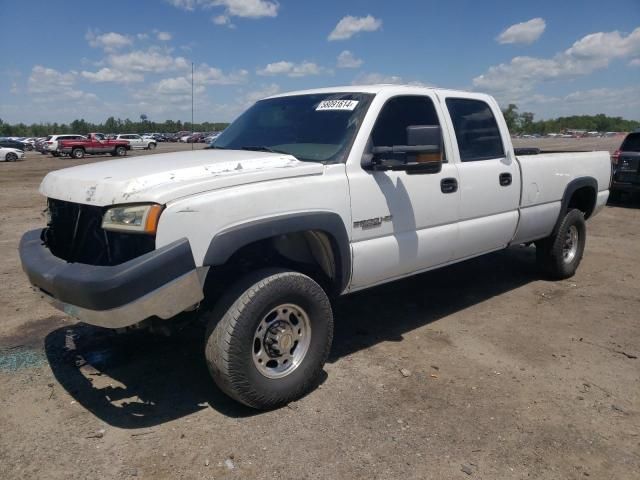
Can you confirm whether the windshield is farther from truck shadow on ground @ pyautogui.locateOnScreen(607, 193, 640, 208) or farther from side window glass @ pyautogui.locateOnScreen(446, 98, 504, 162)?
truck shadow on ground @ pyautogui.locateOnScreen(607, 193, 640, 208)

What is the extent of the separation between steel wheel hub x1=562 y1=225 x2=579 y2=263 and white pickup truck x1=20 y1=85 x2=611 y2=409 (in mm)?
1554

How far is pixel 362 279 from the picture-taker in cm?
371

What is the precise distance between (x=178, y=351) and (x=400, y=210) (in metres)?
2.05

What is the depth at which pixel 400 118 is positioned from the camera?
410cm

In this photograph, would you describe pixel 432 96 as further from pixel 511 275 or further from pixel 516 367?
pixel 511 275

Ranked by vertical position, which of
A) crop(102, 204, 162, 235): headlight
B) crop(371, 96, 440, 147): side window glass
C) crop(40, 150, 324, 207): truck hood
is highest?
crop(371, 96, 440, 147): side window glass

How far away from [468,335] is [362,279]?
4.45 ft

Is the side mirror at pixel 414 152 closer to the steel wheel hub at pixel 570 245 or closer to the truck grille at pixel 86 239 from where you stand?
the truck grille at pixel 86 239

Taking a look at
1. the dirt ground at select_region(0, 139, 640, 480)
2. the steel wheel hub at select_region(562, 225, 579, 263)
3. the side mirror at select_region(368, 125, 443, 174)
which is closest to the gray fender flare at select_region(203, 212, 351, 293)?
the side mirror at select_region(368, 125, 443, 174)

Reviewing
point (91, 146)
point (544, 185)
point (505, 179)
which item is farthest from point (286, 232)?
point (91, 146)

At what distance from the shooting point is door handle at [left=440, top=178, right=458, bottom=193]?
13.8 ft

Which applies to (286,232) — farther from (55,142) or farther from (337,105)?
(55,142)

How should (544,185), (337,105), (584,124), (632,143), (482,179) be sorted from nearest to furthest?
1. (337,105)
2. (482,179)
3. (544,185)
4. (632,143)
5. (584,124)

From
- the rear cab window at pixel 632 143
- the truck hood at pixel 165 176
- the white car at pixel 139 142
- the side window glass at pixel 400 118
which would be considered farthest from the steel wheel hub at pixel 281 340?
the white car at pixel 139 142
